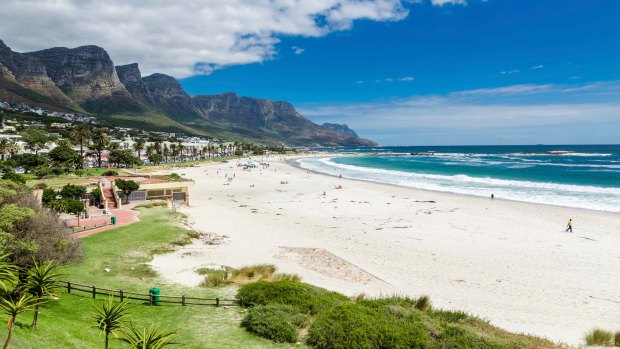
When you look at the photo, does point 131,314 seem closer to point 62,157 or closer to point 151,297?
point 151,297

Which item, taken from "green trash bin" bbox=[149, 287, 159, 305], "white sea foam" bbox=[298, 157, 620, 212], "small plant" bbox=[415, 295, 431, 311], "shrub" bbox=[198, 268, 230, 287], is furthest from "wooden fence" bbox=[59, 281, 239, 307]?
"white sea foam" bbox=[298, 157, 620, 212]

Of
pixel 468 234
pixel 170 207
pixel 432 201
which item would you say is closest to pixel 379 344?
pixel 468 234

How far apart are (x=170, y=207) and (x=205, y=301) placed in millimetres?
25564

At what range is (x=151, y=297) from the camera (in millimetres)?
14203

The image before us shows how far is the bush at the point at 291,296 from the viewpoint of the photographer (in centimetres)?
1351

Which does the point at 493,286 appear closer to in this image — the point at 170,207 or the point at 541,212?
the point at 541,212

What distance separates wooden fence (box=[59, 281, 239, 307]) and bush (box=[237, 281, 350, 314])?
65 centimetres

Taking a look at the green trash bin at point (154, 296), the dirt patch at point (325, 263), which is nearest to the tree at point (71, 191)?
the dirt patch at point (325, 263)

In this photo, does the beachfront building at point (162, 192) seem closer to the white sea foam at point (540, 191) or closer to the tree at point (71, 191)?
the tree at point (71, 191)

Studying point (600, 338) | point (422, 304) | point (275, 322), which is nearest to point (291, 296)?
point (275, 322)

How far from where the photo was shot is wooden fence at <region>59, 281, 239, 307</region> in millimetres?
14031

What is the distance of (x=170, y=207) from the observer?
3784 cm

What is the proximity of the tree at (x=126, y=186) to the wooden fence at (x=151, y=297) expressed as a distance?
23491mm

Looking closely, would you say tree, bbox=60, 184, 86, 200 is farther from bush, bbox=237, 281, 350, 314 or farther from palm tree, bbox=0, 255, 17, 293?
bush, bbox=237, 281, 350, 314
